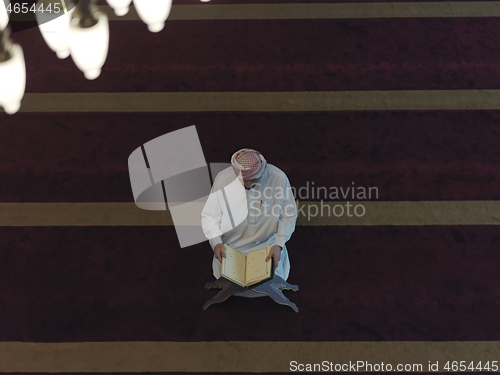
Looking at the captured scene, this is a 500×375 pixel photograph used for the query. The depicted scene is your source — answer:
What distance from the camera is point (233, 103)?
354cm

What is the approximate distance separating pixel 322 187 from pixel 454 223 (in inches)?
35.2

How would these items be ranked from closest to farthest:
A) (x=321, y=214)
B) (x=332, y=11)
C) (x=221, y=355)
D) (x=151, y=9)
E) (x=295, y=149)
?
(x=221, y=355), (x=151, y=9), (x=321, y=214), (x=295, y=149), (x=332, y=11)

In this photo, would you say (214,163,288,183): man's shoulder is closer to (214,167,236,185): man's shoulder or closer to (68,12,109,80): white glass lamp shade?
(214,167,236,185): man's shoulder

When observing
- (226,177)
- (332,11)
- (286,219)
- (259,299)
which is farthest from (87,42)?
(332,11)

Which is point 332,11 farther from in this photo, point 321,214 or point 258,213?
point 258,213

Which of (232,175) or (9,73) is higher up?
(9,73)

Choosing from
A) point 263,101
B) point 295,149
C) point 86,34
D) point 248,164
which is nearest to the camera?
point 248,164

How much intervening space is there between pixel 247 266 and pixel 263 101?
5.29ft

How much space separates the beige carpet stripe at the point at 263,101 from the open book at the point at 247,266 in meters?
1.44

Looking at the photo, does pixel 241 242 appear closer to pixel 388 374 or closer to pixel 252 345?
pixel 252 345

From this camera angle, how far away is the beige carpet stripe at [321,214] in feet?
9.55

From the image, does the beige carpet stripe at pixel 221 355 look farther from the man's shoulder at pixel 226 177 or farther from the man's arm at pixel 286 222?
the man's shoulder at pixel 226 177

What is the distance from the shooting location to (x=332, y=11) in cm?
401

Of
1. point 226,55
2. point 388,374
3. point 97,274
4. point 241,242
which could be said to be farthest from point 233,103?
point 388,374
